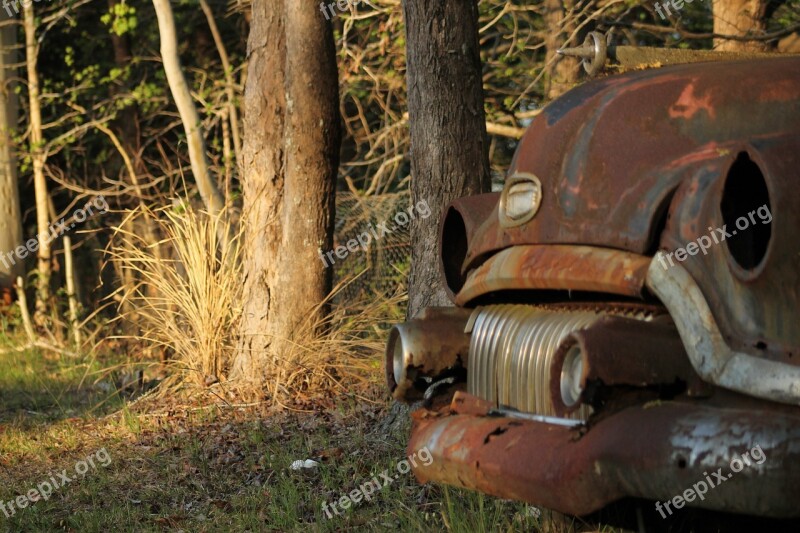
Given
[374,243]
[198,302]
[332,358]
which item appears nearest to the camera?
[332,358]

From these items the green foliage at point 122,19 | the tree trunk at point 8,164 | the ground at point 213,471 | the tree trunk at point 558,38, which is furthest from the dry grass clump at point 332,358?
the green foliage at point 122,19

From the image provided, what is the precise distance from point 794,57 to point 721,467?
1530 mm

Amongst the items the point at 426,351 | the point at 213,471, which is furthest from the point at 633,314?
the point at 213,471

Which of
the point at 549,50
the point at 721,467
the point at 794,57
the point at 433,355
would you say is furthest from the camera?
the point at 549,50

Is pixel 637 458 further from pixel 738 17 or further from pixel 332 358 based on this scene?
pixel 738 17

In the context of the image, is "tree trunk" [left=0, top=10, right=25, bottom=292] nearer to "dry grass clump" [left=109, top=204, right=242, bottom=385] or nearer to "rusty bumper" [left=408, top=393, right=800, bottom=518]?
"dry grass clump" [left=109, top=204, right=242, bottom=385]

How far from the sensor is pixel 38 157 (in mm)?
12945

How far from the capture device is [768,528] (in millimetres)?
3131

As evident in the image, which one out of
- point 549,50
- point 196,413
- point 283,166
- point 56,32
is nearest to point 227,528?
point 196,413

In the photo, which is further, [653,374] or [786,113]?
[786,113]

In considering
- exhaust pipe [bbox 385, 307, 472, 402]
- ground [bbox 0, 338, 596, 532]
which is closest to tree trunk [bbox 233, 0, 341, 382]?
ground [bbox 0, 338, 596, 532]

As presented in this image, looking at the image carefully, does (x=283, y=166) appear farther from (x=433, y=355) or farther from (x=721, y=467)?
(x=721, y=467)

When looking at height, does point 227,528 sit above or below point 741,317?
below

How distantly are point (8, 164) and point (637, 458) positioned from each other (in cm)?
1088
